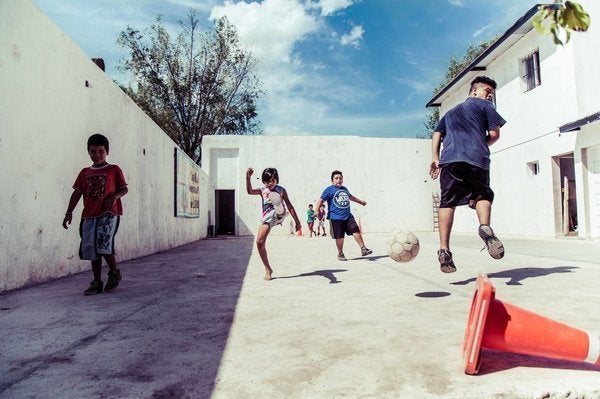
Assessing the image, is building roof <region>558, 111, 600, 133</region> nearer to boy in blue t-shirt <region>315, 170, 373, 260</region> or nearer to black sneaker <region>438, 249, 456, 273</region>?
boy in blue t-shirt <region>315, 170, 373, 260</region>

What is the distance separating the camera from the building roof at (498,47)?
11705 millimetres

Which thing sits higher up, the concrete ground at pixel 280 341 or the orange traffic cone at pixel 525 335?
the orange traffic cone at pixel 525 335

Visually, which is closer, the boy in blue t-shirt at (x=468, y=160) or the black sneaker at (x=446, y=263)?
the black sneaker at (x=446, y=263)

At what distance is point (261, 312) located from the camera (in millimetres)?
2869

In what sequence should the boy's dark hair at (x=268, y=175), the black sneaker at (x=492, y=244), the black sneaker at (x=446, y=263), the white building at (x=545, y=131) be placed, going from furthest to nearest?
1. the white building at (x=545, y=131)
2. the boy's dark hair at (x=268, y=175)
3. the black sneaker at (x=446, y=263)
4. the black sneaker at (x=492, y=244)

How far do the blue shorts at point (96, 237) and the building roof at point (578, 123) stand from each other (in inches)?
404

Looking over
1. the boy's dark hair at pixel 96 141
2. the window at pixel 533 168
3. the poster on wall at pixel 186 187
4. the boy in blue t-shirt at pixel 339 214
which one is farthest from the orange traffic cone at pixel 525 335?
the window at pixel 533 168

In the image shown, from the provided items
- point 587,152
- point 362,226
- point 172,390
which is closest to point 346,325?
point 172,390

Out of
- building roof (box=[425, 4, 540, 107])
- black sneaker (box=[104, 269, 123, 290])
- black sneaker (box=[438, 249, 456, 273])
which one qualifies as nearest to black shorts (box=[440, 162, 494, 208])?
black sneaker (box=[438, 249, 456, 273])

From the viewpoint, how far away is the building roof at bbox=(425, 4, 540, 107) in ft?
38.4

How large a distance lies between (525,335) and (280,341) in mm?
1116

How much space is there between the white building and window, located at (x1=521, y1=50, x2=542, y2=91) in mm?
28

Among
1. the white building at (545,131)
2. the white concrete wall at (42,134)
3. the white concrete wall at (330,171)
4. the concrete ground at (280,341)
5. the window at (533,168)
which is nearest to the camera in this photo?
the concrete ground at (280,341)

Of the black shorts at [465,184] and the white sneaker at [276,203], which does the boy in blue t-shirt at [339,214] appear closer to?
the white sneaker at [276,203]
